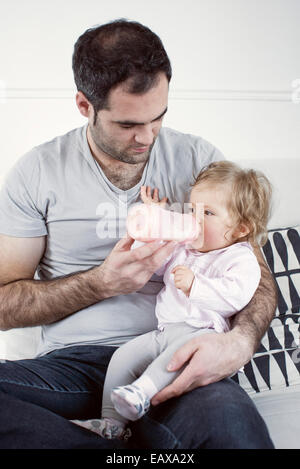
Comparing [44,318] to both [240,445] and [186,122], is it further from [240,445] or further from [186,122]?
[186,122]

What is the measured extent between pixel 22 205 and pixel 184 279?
1.60 feet

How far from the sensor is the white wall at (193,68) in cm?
195

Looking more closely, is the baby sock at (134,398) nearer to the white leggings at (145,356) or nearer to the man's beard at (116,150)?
the white leggings at (145,356)

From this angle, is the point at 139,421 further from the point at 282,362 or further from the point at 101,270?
the point at 282,362

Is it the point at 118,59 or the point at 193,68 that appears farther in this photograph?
the point at 193,68

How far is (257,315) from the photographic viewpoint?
120cm

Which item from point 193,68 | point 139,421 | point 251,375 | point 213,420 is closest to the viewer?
point 213,420

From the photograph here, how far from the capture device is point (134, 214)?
109 cm

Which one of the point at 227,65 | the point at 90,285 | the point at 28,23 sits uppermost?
the point at 28,23

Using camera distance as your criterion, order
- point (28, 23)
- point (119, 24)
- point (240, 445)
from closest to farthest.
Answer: point (240, 445)
point (119, 24)
point (28, 23)

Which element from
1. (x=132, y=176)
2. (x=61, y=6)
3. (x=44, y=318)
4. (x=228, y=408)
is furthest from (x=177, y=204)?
(x=61, y=6)

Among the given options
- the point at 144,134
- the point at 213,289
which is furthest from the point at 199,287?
the point at 144,134

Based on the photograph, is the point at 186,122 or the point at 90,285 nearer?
the point at 90,285

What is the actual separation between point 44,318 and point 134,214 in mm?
410
